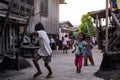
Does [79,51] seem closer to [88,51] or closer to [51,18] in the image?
[88,51]

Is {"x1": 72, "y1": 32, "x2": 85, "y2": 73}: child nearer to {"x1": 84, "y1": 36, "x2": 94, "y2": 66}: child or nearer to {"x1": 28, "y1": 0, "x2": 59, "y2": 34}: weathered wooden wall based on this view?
{"x1": 84, "y1": 36, "x2": 94, "y2": 66}: child

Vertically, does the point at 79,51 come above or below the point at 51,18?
below

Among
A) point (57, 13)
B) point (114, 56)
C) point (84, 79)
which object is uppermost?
point (57, 13)

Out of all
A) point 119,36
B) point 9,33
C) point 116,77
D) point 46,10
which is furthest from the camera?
point 46,10

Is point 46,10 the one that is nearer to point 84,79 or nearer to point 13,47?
point 13,47

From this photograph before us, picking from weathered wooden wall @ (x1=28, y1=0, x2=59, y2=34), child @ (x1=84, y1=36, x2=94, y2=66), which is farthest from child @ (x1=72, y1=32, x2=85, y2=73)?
weathered wooden wall @ (x1=28, y1=0, x2=59, y2=34)

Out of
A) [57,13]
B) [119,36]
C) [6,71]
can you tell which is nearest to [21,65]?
[6,71]

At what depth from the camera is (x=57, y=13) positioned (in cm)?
3133

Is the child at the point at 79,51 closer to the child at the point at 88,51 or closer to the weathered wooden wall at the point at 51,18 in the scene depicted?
the child at the point at 88,51

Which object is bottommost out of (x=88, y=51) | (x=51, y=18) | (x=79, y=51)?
(x=88, y=51)

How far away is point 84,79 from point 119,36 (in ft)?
8.08

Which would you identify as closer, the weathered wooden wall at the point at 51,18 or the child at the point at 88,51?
the child at the point at 88,51

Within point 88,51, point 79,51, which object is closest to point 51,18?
point 88,51

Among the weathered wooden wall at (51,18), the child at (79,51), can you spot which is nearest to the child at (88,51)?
the child at (79,51)
